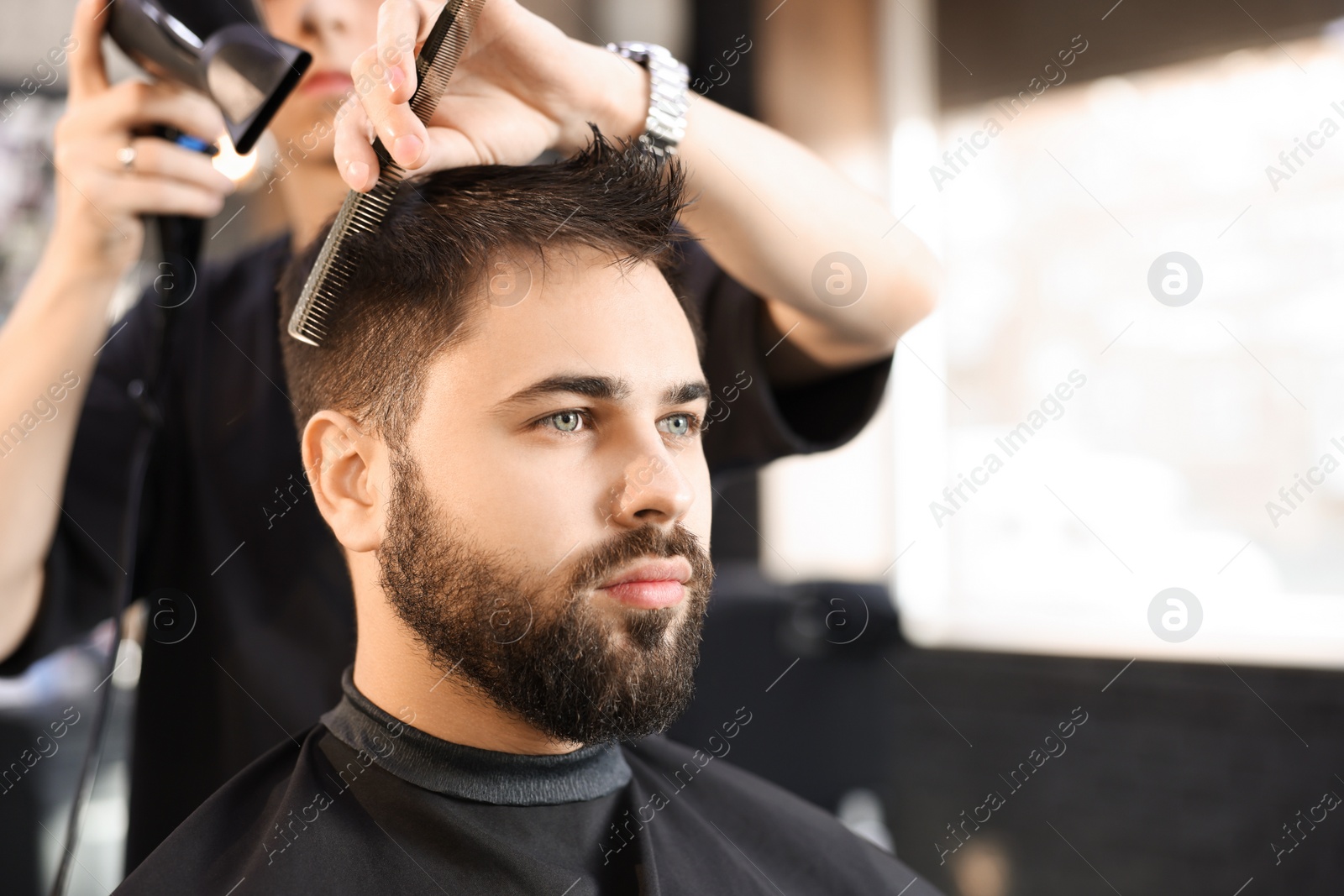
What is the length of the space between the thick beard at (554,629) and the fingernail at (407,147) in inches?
12.7

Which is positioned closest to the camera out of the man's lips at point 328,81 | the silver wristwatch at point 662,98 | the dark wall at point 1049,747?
the silver wristwatch at point 662,98

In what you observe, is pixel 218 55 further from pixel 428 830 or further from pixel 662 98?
pixel 428 830

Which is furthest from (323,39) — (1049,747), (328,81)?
(1049,747)

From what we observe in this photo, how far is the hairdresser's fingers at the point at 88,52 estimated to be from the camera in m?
1.10

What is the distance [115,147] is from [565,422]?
0.64m

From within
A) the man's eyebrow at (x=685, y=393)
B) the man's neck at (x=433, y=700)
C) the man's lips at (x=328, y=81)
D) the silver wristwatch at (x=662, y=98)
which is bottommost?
the man's neck at (x=433, y=700)

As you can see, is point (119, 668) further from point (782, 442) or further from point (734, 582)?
point (734, 582)

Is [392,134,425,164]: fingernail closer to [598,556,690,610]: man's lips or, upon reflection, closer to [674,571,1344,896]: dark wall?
[598,556,690,610]: man's lips

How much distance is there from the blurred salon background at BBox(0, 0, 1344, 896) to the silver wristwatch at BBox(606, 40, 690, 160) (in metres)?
1.35

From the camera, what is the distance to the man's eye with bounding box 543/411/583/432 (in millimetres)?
968

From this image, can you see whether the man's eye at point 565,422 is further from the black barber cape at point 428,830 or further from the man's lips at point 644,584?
the black barber cape at point 428,830

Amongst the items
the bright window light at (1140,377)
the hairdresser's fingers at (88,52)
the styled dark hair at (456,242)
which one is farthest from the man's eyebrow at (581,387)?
the bright window light at (1140,377)

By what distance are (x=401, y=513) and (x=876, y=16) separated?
3022 millimetres

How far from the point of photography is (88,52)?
3.63 feet
